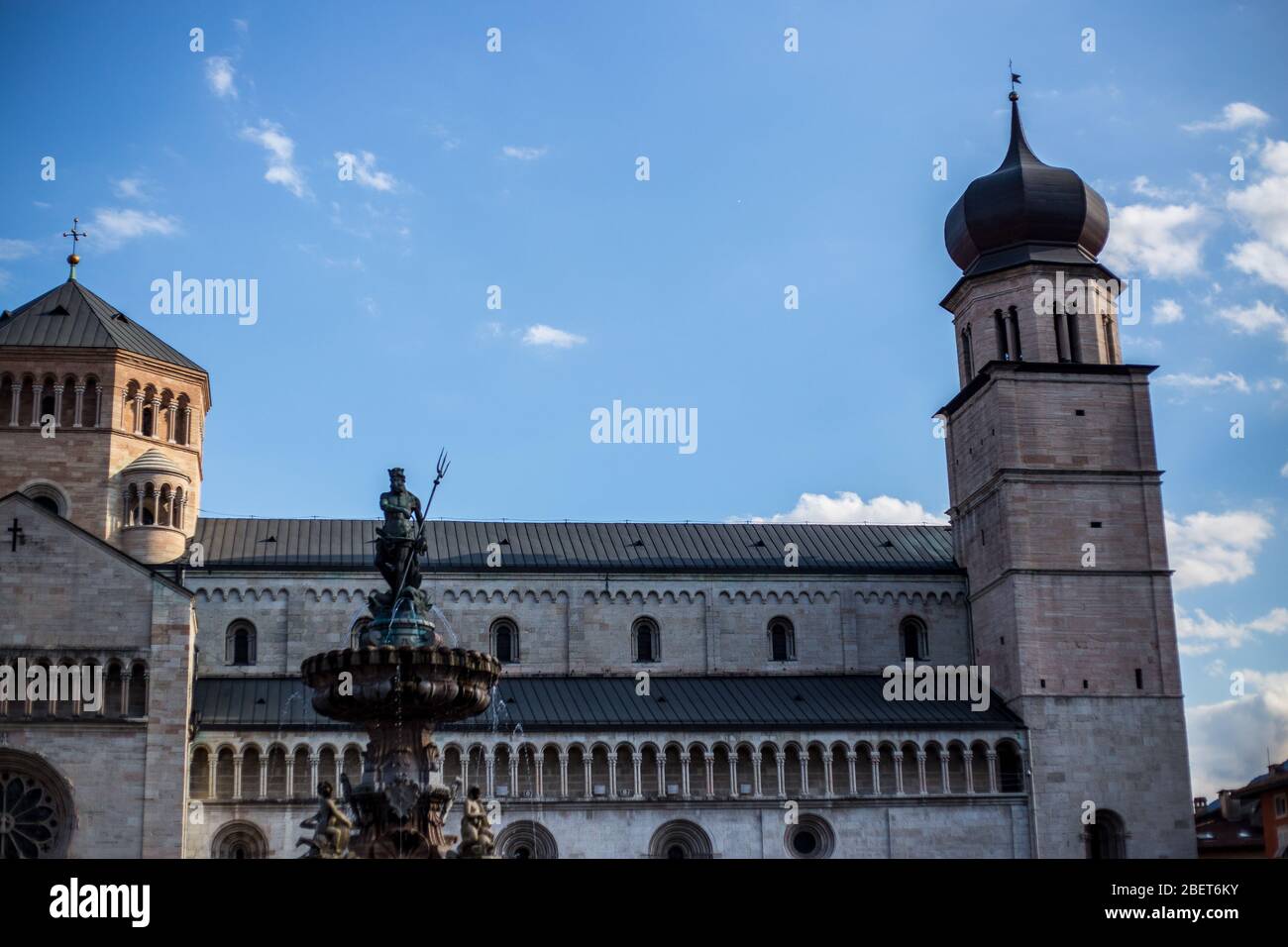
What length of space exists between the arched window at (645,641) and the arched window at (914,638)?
834cm

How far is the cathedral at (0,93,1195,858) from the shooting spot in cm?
4431

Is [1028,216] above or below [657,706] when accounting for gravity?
above

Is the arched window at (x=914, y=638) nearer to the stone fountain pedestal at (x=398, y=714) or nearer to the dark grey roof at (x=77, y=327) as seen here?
the dark grey roof at (x=77, y=327)

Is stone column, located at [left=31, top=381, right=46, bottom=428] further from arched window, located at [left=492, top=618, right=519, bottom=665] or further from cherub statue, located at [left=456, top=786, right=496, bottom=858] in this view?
cherub statue, located at [left=456, top=786, right=496, bottom=858]

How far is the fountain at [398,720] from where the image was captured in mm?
24375

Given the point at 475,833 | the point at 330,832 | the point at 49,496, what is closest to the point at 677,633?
the point at 49,496

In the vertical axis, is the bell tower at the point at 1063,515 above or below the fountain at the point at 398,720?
above

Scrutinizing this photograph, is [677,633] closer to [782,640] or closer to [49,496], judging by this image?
[782,640]

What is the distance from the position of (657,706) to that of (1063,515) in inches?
564

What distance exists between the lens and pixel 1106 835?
4906 centimetres

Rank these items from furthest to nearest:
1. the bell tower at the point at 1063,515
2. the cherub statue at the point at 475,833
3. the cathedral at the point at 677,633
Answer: the bell tower at the point at 1063,515 < the cathedral at the point at 677,633 < the cherub statue at the point at 475,833

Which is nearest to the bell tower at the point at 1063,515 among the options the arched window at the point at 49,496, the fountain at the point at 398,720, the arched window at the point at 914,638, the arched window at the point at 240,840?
the arched window at the point at 914,638

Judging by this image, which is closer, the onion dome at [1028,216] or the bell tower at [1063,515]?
the bell tower at [1063,515]
